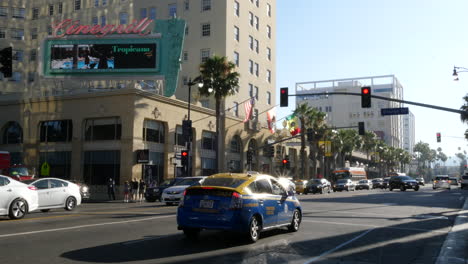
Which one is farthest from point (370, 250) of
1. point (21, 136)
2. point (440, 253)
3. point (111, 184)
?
point (21, 136)

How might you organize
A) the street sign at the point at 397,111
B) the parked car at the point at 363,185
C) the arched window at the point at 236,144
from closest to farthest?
the street sign at the point at 397,111
the arched window at the point at 236,144
the parked car at the point at 363,185

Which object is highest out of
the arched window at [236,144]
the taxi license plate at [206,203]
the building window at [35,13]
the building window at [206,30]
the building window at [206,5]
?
→ the building window at [35,13]

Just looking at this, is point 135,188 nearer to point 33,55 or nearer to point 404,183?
point 404,183

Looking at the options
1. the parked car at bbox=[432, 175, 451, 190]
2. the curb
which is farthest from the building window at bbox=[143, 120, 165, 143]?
the parked car at bbox=[432, 175, 451, 190]

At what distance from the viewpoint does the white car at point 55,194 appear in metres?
18.9

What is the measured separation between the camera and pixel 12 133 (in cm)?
4547

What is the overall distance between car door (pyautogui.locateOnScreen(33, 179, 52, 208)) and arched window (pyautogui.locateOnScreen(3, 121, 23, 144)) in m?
28.5

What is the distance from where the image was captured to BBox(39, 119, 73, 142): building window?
41656mm

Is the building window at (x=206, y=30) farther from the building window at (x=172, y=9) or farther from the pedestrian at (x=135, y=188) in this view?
the pedestrian at (x=135, y=188)

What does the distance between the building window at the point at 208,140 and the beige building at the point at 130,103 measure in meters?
0.11

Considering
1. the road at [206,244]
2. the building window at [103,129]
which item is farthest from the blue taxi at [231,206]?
the building window at [103,129]

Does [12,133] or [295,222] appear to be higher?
[12,133]

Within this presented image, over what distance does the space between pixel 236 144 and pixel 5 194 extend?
39.3m

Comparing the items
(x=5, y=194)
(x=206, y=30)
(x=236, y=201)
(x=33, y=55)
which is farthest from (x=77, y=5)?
(x=236, y=201)
